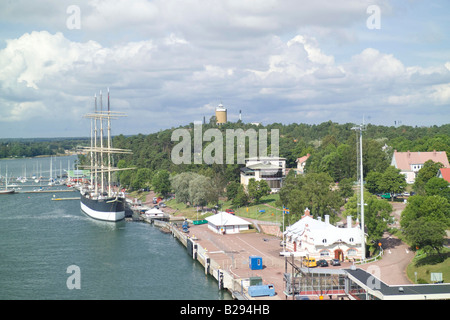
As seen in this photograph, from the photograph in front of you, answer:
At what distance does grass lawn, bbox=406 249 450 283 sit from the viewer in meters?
42.3

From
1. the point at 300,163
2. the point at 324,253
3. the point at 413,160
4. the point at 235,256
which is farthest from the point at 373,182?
the point at 300,163

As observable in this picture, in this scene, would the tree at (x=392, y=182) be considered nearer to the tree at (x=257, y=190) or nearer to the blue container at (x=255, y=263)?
the tree at (x=257, y=190)

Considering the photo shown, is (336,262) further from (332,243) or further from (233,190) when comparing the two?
(233,190)

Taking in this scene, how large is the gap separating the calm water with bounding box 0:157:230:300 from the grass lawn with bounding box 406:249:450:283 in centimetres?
1663

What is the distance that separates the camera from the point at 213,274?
50594mm

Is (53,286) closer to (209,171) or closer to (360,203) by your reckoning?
(360,203)

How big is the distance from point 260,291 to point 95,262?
80.9 feet

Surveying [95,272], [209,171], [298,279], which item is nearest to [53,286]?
[95,272]

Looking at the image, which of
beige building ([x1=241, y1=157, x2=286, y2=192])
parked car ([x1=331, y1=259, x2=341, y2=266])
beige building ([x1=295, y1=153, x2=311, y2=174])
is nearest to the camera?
parked car ([x1=331, y1=259, x2=341, y2=266])

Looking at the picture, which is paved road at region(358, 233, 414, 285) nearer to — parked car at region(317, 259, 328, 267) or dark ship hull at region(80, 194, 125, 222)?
parked car at region(317, 259, 328, 267)

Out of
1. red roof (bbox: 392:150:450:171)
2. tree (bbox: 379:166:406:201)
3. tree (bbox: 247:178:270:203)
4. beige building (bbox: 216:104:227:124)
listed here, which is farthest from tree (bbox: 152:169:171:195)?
beige building (bbox: 216:104:227:124)
